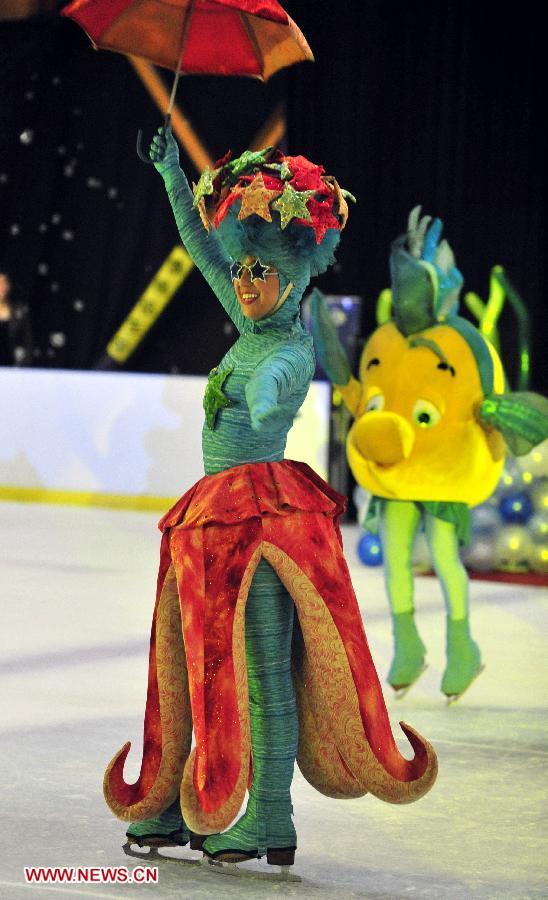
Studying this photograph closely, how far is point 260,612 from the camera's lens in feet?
9.78

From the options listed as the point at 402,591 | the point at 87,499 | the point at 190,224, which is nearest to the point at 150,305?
the point at 87,499

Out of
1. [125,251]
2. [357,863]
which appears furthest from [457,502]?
[125,251]

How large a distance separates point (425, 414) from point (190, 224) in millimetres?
1684

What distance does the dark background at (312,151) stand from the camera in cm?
854

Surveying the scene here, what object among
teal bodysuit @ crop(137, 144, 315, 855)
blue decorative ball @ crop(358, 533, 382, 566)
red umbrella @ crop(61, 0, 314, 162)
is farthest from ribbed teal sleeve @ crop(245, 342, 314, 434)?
blue decorative ball @ crop(358, 533, 382, 566)

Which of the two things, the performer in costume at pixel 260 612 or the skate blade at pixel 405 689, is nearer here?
the performer in costume at pixel 260 612

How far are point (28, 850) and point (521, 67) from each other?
A: 6296 mm

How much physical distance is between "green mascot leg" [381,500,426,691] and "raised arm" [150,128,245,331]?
5.28 ft

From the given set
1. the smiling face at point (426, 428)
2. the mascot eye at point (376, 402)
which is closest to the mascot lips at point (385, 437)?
the smiling face at point (426, 428)

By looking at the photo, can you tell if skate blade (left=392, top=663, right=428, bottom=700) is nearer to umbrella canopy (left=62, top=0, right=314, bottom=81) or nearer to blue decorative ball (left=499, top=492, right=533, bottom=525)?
umbrella canopy (left=62, top=0, right=314, bottom=81)

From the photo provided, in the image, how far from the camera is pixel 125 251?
10.1m

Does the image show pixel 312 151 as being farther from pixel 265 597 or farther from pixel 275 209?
pixel 265 597

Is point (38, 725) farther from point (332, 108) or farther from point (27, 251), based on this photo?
point (27, 251)

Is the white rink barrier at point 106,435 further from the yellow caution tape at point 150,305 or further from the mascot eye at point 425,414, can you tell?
the mascot eye at point 425,414
